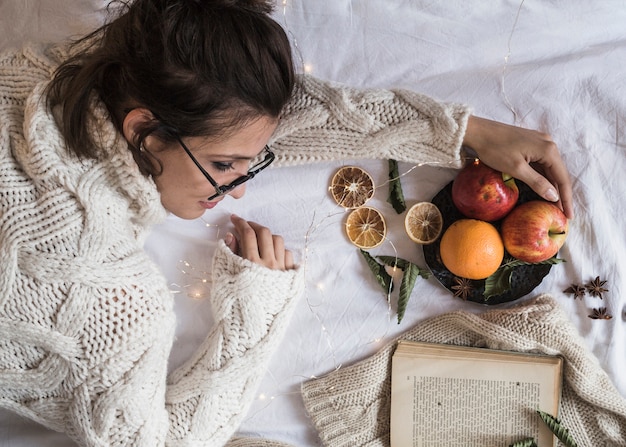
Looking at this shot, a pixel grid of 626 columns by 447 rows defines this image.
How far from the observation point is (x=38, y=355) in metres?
0.92

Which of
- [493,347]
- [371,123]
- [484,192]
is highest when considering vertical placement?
[371,123]

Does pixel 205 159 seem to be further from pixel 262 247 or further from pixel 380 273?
pixel 380 273

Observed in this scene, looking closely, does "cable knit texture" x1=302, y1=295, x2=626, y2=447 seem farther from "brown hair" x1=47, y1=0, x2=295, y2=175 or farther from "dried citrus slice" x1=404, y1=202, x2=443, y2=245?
"brown hair" x1=47, y1=0, x2=295, y2=175

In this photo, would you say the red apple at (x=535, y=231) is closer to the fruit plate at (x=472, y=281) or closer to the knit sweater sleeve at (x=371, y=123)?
the fruit plate at (x=472, y=281)

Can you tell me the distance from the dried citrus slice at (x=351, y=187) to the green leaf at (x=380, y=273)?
4.5 inches

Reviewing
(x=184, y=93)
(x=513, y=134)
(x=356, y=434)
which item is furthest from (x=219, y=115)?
(x=356, y=434)

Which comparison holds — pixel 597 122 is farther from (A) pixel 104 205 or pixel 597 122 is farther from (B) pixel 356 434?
(A) pixel 104 205

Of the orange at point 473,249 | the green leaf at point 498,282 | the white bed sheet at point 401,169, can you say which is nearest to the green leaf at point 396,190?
the white bed sheet at point 401,169

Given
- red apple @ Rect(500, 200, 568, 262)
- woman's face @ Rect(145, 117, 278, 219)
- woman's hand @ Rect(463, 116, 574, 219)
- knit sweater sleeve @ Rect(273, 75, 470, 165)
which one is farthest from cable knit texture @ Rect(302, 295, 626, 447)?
woman's face @ Rect(145, 117, 278, 219)

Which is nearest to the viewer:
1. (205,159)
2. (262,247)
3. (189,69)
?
(189,69)

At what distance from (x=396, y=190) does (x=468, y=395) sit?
1.51ft

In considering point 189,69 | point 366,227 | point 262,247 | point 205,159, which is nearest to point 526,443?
point 366,227

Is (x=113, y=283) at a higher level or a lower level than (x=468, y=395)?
higher

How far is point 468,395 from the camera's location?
1.16m
